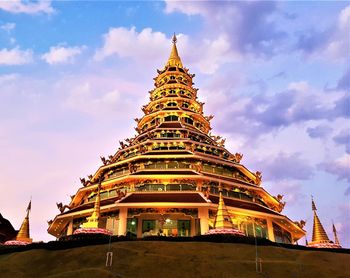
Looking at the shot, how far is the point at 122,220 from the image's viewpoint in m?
30.9

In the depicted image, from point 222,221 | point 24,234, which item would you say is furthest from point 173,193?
point 24,234

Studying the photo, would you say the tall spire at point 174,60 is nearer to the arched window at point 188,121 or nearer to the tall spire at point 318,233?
the arched window at point 188,121

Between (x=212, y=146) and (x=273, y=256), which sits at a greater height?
Answer: (x=212, y=146)

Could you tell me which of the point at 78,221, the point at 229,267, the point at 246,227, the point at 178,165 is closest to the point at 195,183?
the point at 178,165

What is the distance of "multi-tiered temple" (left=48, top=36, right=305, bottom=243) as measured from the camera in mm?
31031

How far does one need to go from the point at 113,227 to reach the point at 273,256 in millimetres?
16578

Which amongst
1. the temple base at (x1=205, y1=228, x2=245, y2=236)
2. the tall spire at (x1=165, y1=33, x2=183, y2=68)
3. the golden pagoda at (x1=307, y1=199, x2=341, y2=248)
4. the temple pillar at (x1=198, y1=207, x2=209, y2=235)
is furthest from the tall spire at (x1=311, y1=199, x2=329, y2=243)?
the tall spire at (x1=165, y1=33, x2=183, y2=68)

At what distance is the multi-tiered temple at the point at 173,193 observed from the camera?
31.0 m

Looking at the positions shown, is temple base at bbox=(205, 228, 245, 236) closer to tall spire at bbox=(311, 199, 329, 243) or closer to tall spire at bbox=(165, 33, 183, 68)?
tall spire at bbox=(311, 199, 329, 243)

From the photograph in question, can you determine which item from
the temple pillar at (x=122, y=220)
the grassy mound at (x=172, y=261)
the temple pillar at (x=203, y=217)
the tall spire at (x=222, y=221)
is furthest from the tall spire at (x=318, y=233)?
the temple pillar at (x=122, y=220)

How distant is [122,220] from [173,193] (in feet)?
17.0

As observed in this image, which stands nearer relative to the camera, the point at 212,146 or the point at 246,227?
the point at 246,227

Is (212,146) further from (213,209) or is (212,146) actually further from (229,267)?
(229,267)

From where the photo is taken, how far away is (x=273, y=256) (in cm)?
1962
